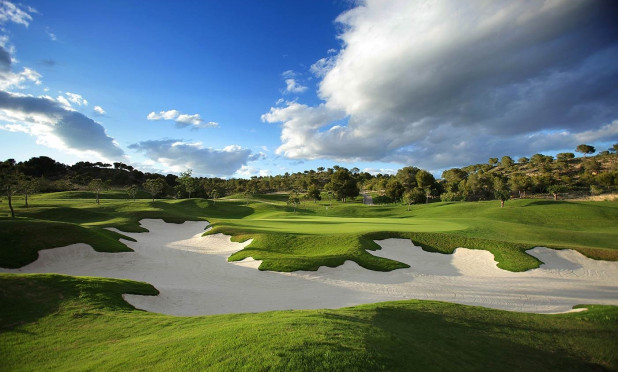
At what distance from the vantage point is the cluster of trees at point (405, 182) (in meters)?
77.6

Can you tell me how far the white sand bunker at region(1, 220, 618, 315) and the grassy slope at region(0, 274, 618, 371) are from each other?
2.75 m

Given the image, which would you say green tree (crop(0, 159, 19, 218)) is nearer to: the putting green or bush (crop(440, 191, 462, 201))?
the putting green

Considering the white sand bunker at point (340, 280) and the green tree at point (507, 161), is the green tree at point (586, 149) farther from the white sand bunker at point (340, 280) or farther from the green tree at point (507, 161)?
the white sand bunker at point (340, 280)

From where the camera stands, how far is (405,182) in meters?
111

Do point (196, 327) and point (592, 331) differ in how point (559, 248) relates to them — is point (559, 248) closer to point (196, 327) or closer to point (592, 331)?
point (592, 331)

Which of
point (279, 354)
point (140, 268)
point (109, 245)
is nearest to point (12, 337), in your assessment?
point (279, 354)

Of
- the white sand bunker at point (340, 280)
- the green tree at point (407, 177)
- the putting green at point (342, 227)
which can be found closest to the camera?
the white sand bunker at point (340, 280)

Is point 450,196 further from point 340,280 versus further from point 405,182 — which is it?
point 340,280

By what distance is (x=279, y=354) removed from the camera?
4828mm

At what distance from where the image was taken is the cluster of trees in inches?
3056

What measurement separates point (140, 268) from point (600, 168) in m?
168

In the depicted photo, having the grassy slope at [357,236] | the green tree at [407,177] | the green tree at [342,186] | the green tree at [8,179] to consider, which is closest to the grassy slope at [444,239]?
the grassy slope at [357,236]

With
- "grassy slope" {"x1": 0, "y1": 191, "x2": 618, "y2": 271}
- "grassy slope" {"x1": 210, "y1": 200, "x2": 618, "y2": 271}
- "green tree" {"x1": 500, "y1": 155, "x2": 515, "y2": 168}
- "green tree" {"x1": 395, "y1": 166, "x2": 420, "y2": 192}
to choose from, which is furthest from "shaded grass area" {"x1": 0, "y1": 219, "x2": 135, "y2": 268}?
"green tree" {"x1": 500, "y1": 155, "x2": 515, "y2": 168}

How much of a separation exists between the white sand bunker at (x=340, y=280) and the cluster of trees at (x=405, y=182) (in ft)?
112
